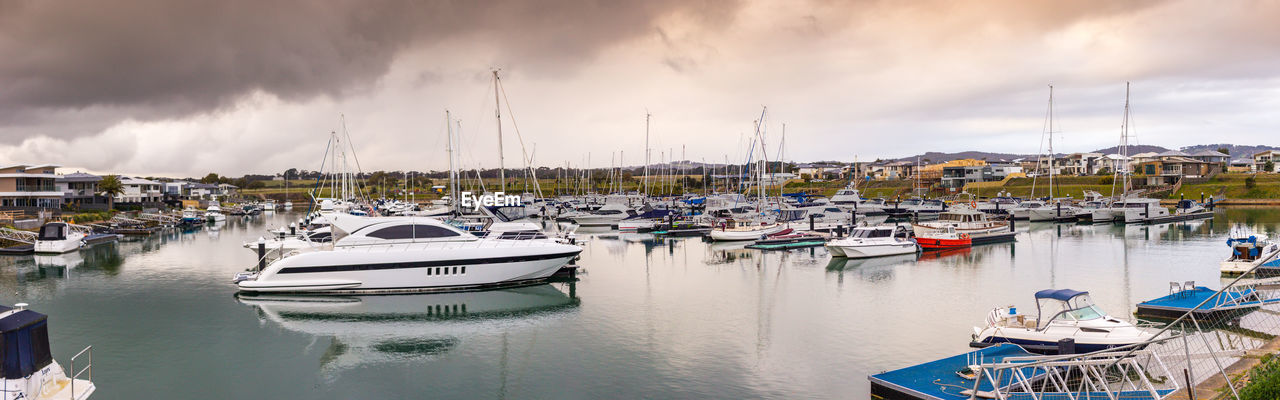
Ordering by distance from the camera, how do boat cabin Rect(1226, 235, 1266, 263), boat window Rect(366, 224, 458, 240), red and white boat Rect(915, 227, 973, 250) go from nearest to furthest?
boat window Rect(366, 224, 458, 240), boat cabin Rect(1226, 235, 1266, 263), red and white boat Rect(915, 227, 973, 250)

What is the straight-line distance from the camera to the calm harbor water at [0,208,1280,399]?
1698cm

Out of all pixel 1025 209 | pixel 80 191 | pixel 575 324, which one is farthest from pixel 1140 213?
pixel 80 191

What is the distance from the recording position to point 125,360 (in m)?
19.1

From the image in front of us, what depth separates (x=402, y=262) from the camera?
28.1m

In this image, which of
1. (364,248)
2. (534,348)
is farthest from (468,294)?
(534,348)

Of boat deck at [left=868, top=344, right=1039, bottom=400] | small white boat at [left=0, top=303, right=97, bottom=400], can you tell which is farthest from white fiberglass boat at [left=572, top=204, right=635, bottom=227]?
small white boat at [left=0, top=303, right=97, bottom=400]

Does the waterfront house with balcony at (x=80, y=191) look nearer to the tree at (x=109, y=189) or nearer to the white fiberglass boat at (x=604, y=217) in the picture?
the tree at (x=109, y=189)

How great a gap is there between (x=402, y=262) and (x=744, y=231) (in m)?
30.7

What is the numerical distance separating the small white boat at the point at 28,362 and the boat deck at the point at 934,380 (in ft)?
47.1

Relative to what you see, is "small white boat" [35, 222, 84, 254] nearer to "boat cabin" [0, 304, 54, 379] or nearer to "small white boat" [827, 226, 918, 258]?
"boat cabin" [0, 304, 54, 379]

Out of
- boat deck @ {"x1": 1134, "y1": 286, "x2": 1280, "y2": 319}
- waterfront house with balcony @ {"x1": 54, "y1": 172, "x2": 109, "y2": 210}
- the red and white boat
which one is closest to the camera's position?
boat deck @ {"x1": 1134, "y1": 286, "x2": 1280, "y2": 319}

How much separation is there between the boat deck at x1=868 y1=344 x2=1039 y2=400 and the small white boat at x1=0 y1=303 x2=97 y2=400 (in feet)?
47.1

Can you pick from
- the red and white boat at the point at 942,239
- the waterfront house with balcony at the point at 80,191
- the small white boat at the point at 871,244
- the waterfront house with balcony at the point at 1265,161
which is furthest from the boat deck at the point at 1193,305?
the waterfront house with balcony at the point at 1265,161

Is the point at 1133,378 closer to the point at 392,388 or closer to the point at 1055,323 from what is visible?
the point at 1055,323
